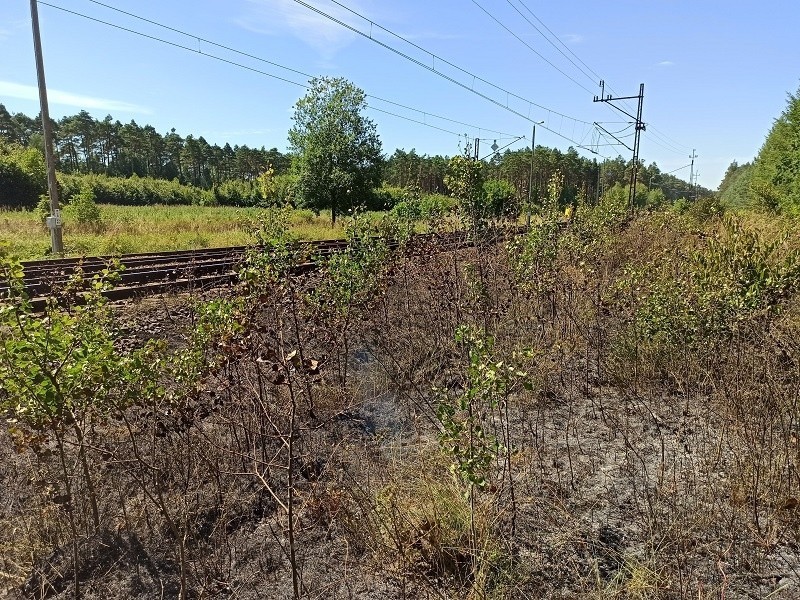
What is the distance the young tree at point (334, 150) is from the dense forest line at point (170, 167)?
26.9 m

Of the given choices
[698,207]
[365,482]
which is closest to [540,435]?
[365,482]

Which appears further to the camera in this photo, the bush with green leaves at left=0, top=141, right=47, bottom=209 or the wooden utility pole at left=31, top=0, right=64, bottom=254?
the bush with green leaves at left=0, top=141, right=47, bottom=209

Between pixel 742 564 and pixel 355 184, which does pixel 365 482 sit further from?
pixel 355 184

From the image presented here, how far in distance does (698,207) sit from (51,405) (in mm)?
21947

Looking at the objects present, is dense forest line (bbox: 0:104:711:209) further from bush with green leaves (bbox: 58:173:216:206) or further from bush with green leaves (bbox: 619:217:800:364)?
bush with green leaves (bbox: 619:217:800:364)

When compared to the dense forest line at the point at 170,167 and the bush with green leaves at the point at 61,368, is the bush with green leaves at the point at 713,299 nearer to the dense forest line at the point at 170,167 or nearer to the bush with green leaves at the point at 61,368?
the bush with green leaves at the point at 61,368

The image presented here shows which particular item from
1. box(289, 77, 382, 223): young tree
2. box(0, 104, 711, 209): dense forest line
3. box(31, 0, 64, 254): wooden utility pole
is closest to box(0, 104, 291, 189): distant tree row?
box(0, 104, 711, 209): dense forest line

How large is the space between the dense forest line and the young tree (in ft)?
88.3

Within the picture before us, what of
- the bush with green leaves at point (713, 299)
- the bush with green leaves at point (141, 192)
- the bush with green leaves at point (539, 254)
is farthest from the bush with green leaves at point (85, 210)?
the bush with green leaves at point (141, 192)

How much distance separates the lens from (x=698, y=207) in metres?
19.8

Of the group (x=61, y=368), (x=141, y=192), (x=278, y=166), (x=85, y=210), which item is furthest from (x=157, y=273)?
(x=278, y=166)

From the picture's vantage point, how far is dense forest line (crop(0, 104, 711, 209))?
55.8 metres

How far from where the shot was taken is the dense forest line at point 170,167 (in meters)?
55.8

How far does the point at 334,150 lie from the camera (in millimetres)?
25344
